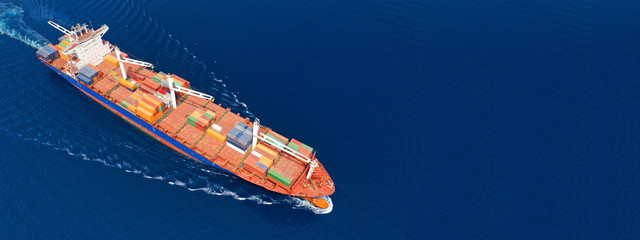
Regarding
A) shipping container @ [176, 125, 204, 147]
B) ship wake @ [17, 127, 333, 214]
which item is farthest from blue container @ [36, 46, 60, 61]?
shipping container @ [176, 125, 204, 147]

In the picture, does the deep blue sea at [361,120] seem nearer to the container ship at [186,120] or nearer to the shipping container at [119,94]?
the container ship at [186,120]

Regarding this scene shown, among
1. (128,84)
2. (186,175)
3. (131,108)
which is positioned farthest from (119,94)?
(186,175)

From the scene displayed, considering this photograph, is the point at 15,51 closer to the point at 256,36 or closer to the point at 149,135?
the point at 149,135

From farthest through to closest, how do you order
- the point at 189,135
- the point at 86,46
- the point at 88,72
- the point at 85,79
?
the point at 86,46 < the point at 88,72 < the point at 85,79 < the point at 189,135

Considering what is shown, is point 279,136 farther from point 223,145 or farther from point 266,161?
point 223,145

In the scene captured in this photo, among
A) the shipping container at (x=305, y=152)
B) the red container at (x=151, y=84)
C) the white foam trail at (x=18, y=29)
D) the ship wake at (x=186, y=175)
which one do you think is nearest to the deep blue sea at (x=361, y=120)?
the ship wake at (x=186, y=175)

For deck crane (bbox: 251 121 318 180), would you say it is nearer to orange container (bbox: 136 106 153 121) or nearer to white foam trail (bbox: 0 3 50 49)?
orange container (bbox: 136 106 153 121)

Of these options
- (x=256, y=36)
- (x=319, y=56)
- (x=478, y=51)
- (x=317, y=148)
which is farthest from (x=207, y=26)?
(x=478, y=51)
